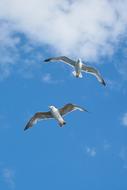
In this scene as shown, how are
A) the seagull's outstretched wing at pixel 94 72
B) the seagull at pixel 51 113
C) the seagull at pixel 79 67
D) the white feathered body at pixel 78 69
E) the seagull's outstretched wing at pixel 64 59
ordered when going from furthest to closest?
the seagull's outstretched wing at pixel 94 72 → the seagull's outstretched wing at pixel 64 59 → the seagull at pixel 79 67 → the white feathered body at pixel 78 69 → the seagull at pixel 51 113

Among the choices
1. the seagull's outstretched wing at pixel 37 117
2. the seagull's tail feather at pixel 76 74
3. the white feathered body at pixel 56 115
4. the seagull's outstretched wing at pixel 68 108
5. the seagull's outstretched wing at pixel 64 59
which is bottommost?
the white feathered body at pixel 56 115

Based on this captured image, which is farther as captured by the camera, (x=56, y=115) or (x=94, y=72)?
(x=94, y=72)

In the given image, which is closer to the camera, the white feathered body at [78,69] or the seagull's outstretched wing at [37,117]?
the seagull's outstretched wing at [37,117]

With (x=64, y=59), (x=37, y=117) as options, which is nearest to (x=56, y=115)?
(x=37, y=117)

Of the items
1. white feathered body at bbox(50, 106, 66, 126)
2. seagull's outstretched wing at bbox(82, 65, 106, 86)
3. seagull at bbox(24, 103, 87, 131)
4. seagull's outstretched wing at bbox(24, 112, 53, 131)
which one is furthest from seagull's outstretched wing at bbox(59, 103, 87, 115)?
seagull's outstretched wing at bbox(82, 65, 106, 86)

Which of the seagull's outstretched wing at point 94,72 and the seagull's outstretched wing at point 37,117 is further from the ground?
the seagull's outstretched wing at point 94,72

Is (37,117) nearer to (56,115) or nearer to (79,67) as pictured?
(56,115)

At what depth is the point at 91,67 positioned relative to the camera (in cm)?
5372

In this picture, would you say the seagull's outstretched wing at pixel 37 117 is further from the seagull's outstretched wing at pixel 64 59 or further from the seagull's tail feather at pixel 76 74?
the seagull's outstretched wing at pixel 64 59

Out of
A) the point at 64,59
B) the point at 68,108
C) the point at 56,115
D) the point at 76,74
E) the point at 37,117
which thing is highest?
the point at 64,59

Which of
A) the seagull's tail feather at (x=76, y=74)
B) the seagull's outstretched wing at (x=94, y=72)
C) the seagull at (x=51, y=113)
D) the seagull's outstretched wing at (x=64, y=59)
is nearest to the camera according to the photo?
the seagull at (x=51, y=113)

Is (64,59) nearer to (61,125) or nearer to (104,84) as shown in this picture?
(104,84)

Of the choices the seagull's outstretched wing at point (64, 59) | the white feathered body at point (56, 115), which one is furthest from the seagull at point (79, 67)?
the white feathered body at point (56, 115)

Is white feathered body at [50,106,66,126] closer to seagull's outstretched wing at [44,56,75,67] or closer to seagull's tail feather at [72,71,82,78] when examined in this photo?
seagull's tail feather at [72,71,82,78]
